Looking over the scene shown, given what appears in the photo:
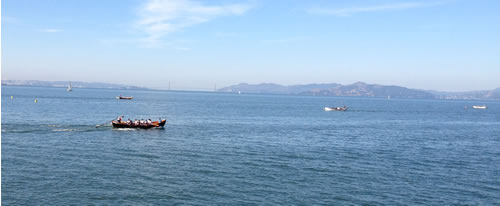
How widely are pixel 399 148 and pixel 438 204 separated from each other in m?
35.3

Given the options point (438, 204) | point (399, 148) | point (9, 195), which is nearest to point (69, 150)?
point (9, 195)

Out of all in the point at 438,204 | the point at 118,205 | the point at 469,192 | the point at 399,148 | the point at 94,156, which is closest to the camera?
the point at 118,205

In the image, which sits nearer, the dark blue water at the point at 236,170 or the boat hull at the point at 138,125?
the dark blue water at the point at 236,170

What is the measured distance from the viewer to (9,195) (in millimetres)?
37438

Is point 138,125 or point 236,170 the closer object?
point 236,170

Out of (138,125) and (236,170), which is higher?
(138,125)

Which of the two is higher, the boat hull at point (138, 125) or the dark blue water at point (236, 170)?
the boat hull at point (138, 125)

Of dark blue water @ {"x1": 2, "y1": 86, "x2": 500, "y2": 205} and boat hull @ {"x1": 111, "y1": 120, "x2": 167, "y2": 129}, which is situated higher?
boat hull @ {"x1": 111, "y1": 120, "x2": 167, "y2": 129}

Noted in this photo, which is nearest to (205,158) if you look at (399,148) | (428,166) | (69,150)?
(69,150)

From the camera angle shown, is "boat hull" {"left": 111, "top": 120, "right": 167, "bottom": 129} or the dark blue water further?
"boat hull" {"left": 111, "top": 120, "right": 167, "bottom": 129}

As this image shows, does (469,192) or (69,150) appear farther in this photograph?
(69,150)

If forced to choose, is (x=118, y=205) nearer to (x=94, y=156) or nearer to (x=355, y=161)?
(x=94, y=156)

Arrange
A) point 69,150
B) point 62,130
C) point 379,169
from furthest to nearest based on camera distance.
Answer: point 62,130, point 69,150, point 379,169

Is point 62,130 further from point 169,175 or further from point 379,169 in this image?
point 379,169
